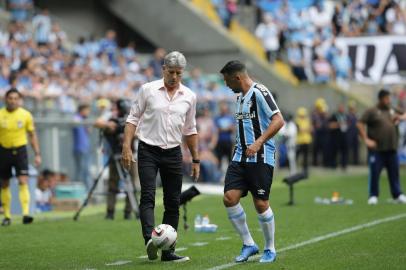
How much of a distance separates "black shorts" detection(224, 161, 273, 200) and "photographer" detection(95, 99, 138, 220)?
633cm

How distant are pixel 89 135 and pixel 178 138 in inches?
465

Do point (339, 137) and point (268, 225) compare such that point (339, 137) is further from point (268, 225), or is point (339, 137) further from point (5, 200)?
point (268, 225)

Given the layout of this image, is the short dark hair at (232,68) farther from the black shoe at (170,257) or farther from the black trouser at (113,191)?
the black trouser at (113,191)

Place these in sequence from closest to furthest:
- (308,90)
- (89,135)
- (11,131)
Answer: (11,131) → (89,135) → (308,90)

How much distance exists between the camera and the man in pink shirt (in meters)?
11.6

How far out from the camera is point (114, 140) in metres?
18.0

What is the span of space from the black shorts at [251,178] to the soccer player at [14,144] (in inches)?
244

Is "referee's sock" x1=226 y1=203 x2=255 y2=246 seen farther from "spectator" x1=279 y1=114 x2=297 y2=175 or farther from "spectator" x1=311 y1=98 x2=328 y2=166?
"spectator" x1=311 y1=98 x2=328 y2=166

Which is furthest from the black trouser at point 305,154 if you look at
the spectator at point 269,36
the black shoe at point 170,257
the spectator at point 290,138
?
the black shoe at point 170,257

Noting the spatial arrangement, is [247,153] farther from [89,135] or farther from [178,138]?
[89,135]

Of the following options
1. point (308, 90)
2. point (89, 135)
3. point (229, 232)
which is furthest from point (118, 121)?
point (308, 90)

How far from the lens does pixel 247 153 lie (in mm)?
11203

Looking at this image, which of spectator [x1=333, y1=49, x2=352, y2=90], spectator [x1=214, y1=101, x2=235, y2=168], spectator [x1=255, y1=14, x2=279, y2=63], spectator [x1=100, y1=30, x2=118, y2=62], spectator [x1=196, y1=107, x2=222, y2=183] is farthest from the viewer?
spectator [x1=255, y1=14, x2=279, y2=63]

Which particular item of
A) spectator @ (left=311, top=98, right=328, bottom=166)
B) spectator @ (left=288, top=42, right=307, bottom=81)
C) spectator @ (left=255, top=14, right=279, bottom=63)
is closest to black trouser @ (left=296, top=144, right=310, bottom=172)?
spectator @ (left=311, top=98, right=328, bottom=166)
